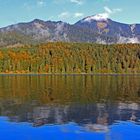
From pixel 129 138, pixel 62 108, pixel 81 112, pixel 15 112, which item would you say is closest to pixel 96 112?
pixel 81 112

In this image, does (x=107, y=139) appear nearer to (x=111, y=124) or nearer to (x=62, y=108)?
(x=111, y=124)

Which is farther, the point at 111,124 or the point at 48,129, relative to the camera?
the point at 111,124

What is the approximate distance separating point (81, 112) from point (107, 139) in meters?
18.7

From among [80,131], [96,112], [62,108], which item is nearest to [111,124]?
[80,131]

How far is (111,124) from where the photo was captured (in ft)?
158

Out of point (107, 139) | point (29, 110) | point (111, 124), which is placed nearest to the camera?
point (107, 139)

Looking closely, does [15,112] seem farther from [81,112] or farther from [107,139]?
[107,139]

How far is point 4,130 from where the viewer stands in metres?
44.2

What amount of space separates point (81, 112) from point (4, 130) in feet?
55.4

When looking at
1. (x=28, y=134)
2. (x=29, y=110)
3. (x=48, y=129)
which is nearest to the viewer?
(x=28, y=134)

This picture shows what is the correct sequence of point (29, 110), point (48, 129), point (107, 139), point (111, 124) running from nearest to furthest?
point (107, 139) < point (48, 129) < point (111, 124) < point (29, 110)

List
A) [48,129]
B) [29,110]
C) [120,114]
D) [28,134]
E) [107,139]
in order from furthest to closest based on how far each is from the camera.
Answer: [29,110], [120,114], [48,129], [28,134], [107,139]

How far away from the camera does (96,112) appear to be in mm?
58406

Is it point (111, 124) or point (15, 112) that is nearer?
point (111, 124)
